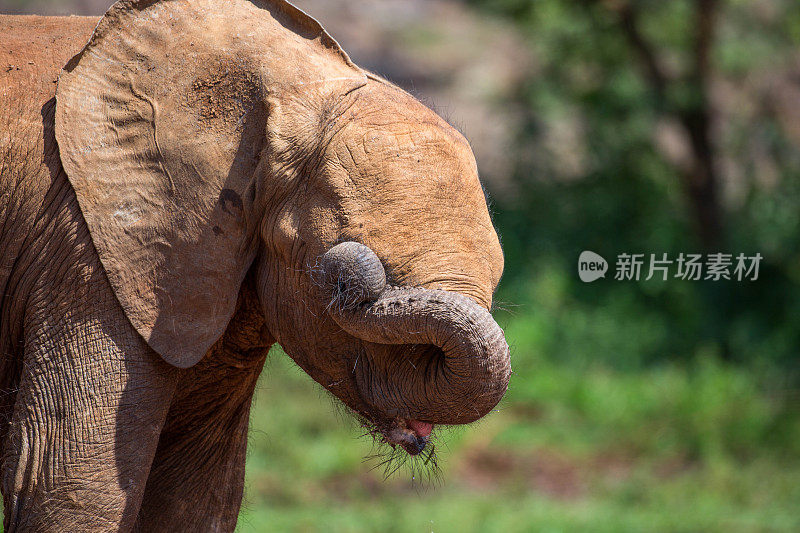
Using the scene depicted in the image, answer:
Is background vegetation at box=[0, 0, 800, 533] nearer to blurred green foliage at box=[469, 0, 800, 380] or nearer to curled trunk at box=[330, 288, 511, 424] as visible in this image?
blurred green foliage at box=[469, 0, 800, 380]

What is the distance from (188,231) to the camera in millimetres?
2932

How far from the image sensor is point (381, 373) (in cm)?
293

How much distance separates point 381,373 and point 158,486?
1.05 metres

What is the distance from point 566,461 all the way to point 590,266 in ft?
10.2

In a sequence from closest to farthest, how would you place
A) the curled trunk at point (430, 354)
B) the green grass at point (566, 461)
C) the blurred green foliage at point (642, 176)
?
the curled trunk at point (430, 354) < the green grass at point (566, 461) < the blurred green foliage at point (642, 176)

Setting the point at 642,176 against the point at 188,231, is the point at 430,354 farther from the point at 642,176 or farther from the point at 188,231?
the point at 642,176

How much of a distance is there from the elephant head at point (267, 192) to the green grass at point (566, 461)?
349 cm

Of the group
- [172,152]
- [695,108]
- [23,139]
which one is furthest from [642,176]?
[23,139]

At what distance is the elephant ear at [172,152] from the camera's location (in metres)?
2.92

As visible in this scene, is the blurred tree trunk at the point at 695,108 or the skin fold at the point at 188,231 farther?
the blurred tree trunk at the point at 695,108

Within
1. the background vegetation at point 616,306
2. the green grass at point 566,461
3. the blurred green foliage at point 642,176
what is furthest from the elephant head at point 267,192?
the blurred green foliage at point 642,176

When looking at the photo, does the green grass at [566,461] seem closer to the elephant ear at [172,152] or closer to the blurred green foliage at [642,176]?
the blurred green foliage at [642,176]

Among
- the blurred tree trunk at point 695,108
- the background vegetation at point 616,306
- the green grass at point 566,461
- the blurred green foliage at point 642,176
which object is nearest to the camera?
the green grass at point 566,461

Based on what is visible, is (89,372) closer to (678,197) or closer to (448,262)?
(448,262)
